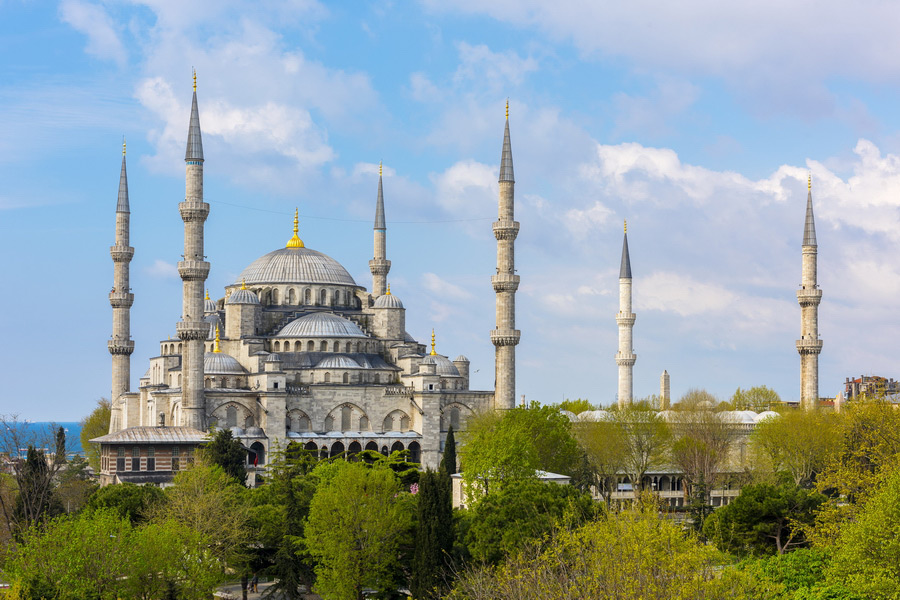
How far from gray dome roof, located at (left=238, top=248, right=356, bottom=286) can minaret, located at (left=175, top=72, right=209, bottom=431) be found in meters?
11.6

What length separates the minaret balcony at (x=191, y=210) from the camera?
52531 millimetres

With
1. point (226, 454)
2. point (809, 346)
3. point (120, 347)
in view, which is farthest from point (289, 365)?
point (809, 346)

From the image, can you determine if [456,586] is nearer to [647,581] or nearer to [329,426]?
[647,581]

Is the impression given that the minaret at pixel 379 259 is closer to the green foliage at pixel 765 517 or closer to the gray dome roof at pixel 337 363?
the gray dome roof at pixel 337 363

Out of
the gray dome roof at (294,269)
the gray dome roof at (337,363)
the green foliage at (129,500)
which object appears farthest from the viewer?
the gray dome roof at (294,269)

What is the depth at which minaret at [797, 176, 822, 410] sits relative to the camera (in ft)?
190

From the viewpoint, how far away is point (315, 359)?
5909cm

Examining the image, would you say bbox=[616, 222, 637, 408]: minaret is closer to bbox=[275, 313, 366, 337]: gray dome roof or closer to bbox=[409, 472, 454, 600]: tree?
bbox=[275, 313, 366, 337]: gray dome roof

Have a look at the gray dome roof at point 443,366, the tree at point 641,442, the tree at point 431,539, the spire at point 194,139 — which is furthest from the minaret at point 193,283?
the tree at point 431,539

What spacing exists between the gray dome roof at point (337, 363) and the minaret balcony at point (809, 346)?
68.4ft

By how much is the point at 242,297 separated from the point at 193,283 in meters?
8.36

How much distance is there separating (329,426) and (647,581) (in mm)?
38143

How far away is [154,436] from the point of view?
50094 mm

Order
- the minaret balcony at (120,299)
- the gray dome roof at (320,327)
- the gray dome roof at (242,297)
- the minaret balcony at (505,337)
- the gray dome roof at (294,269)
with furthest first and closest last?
the gray dome roof at (294,269)
the minaret balcony at (120,299)
the gray dome roof at (242,297)
the gray dome roof at (320,327)
the minaret balcony at (505,337)
